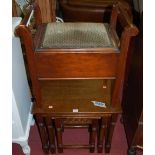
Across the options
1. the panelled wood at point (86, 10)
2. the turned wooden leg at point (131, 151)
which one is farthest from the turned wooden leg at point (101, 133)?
the panelled wood at point (86, 10)

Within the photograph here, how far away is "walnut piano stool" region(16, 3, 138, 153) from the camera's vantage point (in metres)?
0.88

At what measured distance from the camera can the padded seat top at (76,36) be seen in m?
0.90

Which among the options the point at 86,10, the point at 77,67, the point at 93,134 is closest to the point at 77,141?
the point at 93,134

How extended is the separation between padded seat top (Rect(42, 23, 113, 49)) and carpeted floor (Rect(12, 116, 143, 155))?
2.72 feet

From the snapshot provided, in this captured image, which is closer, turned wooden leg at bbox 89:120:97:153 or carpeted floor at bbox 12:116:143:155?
turned wooden leg at bbox 89:120:97:153

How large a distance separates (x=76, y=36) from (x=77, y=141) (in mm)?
845

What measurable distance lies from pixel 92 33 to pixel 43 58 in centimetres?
26

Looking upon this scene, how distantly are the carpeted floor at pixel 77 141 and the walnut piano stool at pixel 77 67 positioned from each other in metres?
0.18

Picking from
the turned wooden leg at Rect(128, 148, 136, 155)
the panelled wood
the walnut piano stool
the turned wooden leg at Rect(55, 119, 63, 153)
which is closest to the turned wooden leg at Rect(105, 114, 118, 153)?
the walnut piano stool

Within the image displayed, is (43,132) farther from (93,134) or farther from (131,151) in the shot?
(131,151)

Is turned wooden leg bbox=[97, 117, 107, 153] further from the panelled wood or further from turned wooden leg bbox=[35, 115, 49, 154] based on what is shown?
the panelled wood

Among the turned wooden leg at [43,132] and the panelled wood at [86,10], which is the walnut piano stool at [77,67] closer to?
the turned wooden leg at [43,132]
